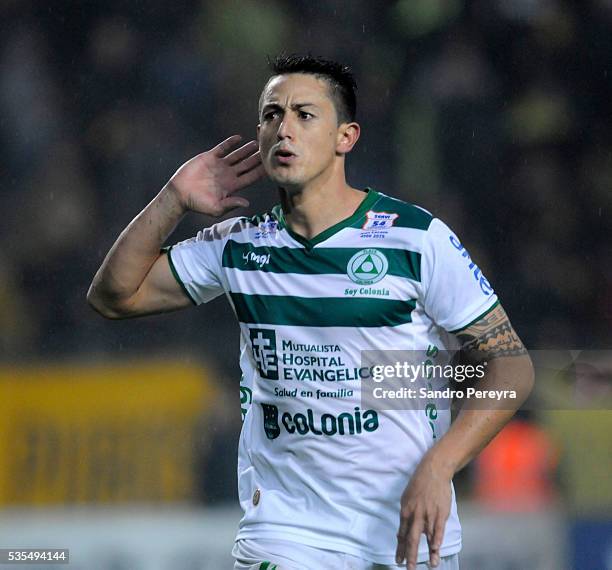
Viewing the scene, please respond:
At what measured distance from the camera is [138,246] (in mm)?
3400

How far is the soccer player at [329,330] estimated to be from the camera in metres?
3.10

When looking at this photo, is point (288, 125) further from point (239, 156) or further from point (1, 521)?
point (1, 521)

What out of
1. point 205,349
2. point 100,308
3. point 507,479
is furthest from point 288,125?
point 205,349

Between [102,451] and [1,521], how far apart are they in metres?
0.63

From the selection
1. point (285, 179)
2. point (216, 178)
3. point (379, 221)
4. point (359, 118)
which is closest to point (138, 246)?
point (216, 178)

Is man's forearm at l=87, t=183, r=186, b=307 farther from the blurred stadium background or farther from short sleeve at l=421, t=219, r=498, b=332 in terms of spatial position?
the blurred stadium background

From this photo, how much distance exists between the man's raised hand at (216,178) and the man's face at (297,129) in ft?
0.63

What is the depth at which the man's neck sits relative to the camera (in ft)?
10.9

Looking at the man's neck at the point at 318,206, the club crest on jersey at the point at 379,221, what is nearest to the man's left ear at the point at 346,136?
the man's neck at the point at 318,206

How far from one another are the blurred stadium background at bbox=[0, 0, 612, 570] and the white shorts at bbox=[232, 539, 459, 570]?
2264 mm

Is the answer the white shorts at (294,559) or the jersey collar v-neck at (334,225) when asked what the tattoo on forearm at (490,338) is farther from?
the white shorts at (294,559)

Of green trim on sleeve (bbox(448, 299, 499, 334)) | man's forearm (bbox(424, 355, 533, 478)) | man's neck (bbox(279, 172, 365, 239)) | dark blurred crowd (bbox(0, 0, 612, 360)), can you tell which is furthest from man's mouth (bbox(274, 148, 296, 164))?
dark blurred crowd (bbox(0, 0, 612, 360))

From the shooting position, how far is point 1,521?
5.62 metres

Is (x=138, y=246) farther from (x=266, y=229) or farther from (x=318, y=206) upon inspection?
(x=318, y=206)
